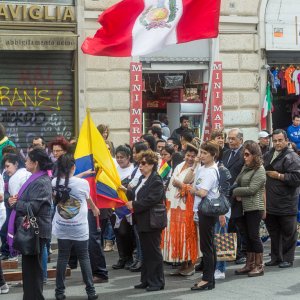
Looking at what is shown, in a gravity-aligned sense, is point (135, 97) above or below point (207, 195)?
above

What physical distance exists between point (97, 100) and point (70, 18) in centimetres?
167

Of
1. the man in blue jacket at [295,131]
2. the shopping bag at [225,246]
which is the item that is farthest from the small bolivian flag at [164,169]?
the man in blue jacket at [295,131]

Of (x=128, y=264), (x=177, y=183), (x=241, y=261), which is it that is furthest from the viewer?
(x=241, y=261)

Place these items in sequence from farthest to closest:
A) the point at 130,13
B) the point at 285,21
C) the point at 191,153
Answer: the point at 285,21, the point at 130,13, the point at 191,153

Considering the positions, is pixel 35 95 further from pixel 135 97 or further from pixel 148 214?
pixel 148 214

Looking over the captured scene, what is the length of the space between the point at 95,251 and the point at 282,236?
2.76 meters

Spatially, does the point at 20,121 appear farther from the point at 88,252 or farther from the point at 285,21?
the point at 88,252

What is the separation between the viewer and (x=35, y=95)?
19203mm

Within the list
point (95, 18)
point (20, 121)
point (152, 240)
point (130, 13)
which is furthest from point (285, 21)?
point (152, 240)

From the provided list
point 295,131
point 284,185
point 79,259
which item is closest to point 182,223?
point 284,185

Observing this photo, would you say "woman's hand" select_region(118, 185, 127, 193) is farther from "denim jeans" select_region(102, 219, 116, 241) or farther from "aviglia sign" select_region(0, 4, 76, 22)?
"aviglia sign" select_region(0, 4, 76, 22)

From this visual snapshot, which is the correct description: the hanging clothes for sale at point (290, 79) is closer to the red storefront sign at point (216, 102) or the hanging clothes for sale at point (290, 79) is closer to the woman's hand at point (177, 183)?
the red storefront sign at point (216, 102)

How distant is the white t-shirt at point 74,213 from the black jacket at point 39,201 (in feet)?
1.54

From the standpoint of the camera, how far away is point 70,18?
19.2m
